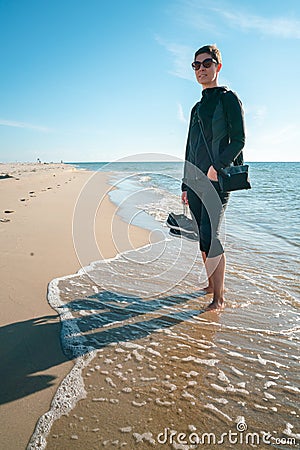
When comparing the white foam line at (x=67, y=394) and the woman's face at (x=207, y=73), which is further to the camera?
the woman's face at (x=207, y=73)

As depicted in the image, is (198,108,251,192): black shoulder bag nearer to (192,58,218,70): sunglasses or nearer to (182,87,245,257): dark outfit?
(182,87,245,257): dark outfit

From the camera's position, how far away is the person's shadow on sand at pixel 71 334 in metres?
1.89

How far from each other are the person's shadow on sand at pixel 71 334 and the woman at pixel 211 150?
0.58m

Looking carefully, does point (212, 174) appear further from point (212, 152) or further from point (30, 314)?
point (30, 314)

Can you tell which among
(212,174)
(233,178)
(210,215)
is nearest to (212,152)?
(212,174)

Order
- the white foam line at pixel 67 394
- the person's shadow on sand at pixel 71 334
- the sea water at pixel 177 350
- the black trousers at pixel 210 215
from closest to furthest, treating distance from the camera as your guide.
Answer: the white foam line at pixel 67 394, the sea water at pixel 177 350, the person's shadow on sand at pixel 71 334, the black trousers at pixel 210 215

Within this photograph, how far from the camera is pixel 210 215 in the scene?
2840mm

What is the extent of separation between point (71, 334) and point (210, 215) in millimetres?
1593

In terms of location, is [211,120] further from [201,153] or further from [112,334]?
[112,334]

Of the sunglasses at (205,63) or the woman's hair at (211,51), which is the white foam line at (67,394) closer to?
the sunglasses at (205,63)

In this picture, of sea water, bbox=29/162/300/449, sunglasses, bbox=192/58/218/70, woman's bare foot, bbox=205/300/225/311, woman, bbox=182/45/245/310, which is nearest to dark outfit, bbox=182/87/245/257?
woman, bbox=182/45/245/310

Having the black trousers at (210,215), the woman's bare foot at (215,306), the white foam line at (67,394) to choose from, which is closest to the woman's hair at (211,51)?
the black trousers at (210,215)

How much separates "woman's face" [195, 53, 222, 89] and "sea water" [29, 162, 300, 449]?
82.3 inches

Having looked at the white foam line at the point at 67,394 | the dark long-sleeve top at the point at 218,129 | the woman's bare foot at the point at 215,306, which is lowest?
the white foam line at the point at 67,394
